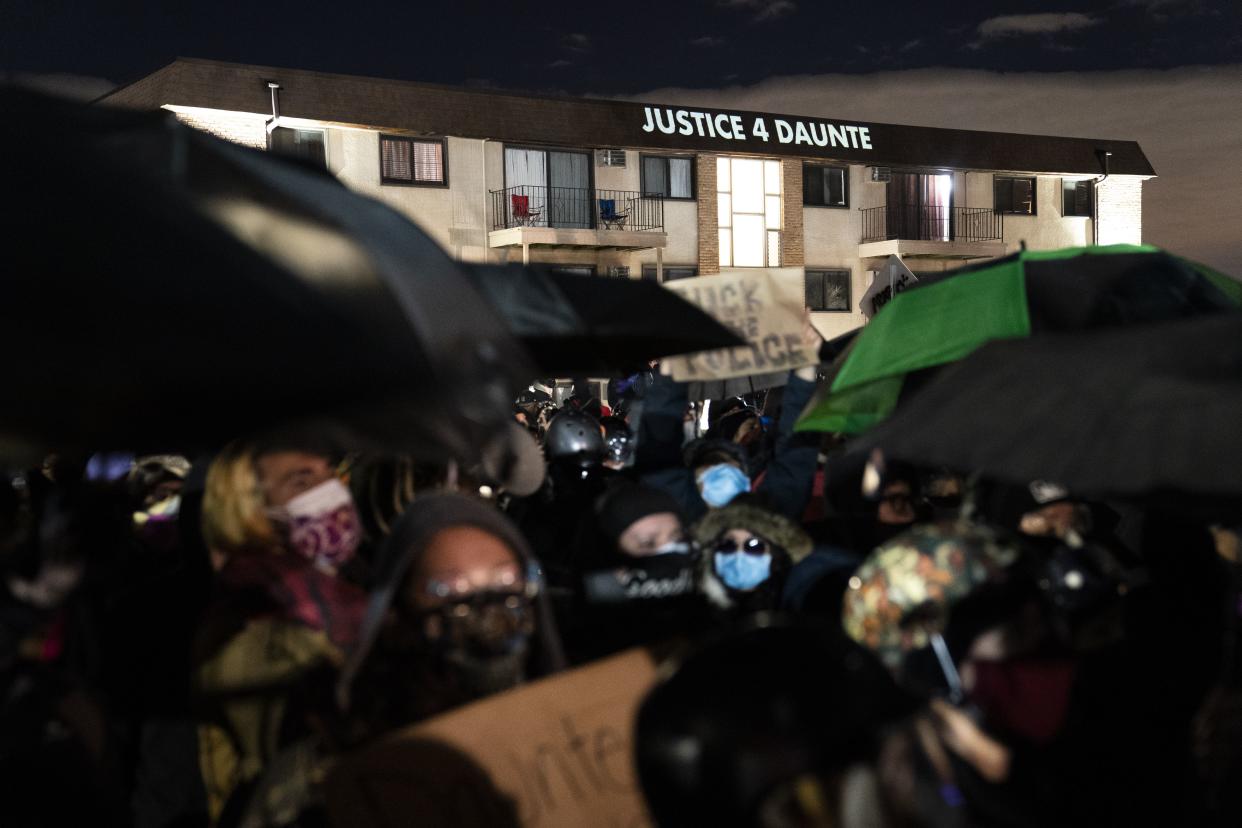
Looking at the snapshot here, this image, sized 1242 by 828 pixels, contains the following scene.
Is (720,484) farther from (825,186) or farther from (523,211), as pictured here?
(825,186)

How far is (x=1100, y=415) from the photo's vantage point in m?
2.77

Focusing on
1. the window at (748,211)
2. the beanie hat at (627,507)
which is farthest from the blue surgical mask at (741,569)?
the window at (748,211)

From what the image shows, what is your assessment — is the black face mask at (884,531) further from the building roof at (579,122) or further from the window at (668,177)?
the window at (668,177)

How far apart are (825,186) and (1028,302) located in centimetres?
3225

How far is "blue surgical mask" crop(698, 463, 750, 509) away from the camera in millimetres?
6129

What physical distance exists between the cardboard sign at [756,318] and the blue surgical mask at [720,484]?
48cm

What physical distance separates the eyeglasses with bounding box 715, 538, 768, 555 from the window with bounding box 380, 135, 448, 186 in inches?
1021

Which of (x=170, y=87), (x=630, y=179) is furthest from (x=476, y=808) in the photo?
(x=630, y=179)

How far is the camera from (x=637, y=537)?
4.35 meters

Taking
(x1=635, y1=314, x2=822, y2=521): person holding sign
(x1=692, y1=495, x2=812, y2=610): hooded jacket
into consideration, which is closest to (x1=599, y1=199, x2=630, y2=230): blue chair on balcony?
(x1=635, y1=314, x2=822, y2=521): person holding sign

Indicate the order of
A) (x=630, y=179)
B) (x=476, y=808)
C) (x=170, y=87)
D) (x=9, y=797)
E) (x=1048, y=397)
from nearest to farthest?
1. (x=9, y=797)
2. (x=476, y=808)
3. (x=1048, y=397)
4. (x=170, y=87)
5. (x=630, y=179)

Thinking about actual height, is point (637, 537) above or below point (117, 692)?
above

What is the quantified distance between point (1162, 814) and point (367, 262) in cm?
241

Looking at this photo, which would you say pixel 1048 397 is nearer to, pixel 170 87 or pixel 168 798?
pixel 168 798
